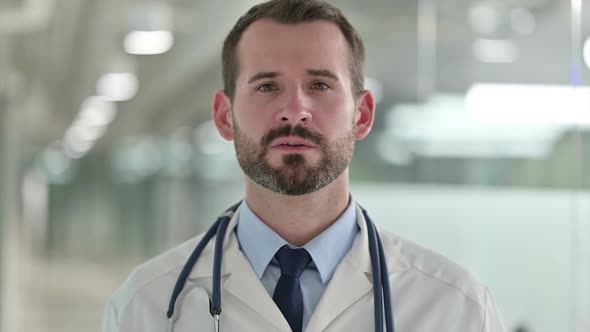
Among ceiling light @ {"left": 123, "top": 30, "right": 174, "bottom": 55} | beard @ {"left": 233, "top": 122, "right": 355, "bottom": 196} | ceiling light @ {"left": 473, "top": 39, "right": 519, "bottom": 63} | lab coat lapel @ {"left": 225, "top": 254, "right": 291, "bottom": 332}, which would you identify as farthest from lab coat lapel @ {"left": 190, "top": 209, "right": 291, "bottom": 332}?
ceiling light @ {"left": 123, "top": 30, "right": 174, "bottom": 55}

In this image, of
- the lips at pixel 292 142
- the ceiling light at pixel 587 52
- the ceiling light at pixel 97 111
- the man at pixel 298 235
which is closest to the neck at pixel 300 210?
the man at pixel 298 235

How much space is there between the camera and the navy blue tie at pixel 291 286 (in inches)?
56.7

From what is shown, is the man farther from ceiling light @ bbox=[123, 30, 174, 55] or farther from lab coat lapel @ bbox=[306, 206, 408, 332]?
ceiling light @ bbox=[123, 30, 174, 55]

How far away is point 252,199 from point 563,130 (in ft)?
4.26

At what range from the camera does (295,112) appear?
141cm

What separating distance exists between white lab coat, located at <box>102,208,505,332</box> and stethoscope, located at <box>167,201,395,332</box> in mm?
17

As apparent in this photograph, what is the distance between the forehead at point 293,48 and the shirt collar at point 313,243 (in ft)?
0.84

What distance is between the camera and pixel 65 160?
4.36 metres

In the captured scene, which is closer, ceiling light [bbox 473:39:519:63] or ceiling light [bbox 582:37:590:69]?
ceiling light [bbox 582:37:590:69]

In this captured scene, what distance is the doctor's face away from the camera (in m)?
1.42

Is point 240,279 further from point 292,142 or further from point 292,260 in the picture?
point 292,142

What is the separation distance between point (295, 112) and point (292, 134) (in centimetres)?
4

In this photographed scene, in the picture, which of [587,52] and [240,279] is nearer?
[240,279]

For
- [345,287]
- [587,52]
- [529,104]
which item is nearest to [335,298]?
[345,287]
